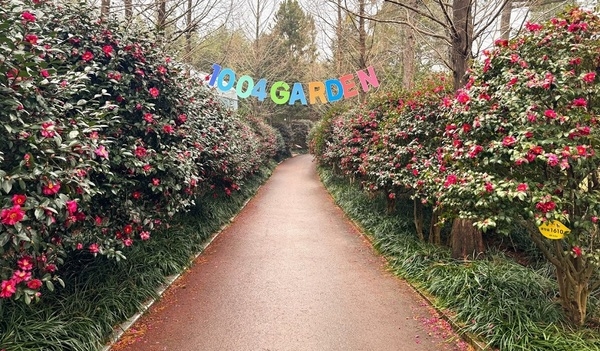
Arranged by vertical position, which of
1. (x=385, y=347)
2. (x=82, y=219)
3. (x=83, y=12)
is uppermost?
(x=83, y=12)

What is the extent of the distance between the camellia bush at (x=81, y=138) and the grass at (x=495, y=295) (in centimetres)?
314

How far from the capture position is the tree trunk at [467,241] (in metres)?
4.61

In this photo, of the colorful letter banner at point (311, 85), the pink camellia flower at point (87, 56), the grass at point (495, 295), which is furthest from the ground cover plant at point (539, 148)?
the colorful letter banner at point (311, 85)

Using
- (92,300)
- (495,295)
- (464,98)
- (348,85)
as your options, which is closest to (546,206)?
(464,98)

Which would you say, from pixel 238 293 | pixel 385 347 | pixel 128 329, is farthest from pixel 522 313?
pixel 128 329

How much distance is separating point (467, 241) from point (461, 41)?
2558mm

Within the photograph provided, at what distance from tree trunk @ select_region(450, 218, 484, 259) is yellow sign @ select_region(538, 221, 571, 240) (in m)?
1.80

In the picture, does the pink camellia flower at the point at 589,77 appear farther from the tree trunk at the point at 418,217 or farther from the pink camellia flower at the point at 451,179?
the tree trunk at the point at 418,217

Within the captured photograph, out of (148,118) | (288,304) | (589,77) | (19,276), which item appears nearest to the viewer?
(19,276)

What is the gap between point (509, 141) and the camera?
9.05 ft

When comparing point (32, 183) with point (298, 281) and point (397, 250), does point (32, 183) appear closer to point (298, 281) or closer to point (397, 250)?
point (298, 281)

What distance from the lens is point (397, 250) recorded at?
5438 millimetres

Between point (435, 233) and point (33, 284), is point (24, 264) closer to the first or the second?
point (33, 284)

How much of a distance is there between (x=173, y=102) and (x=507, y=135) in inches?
140
